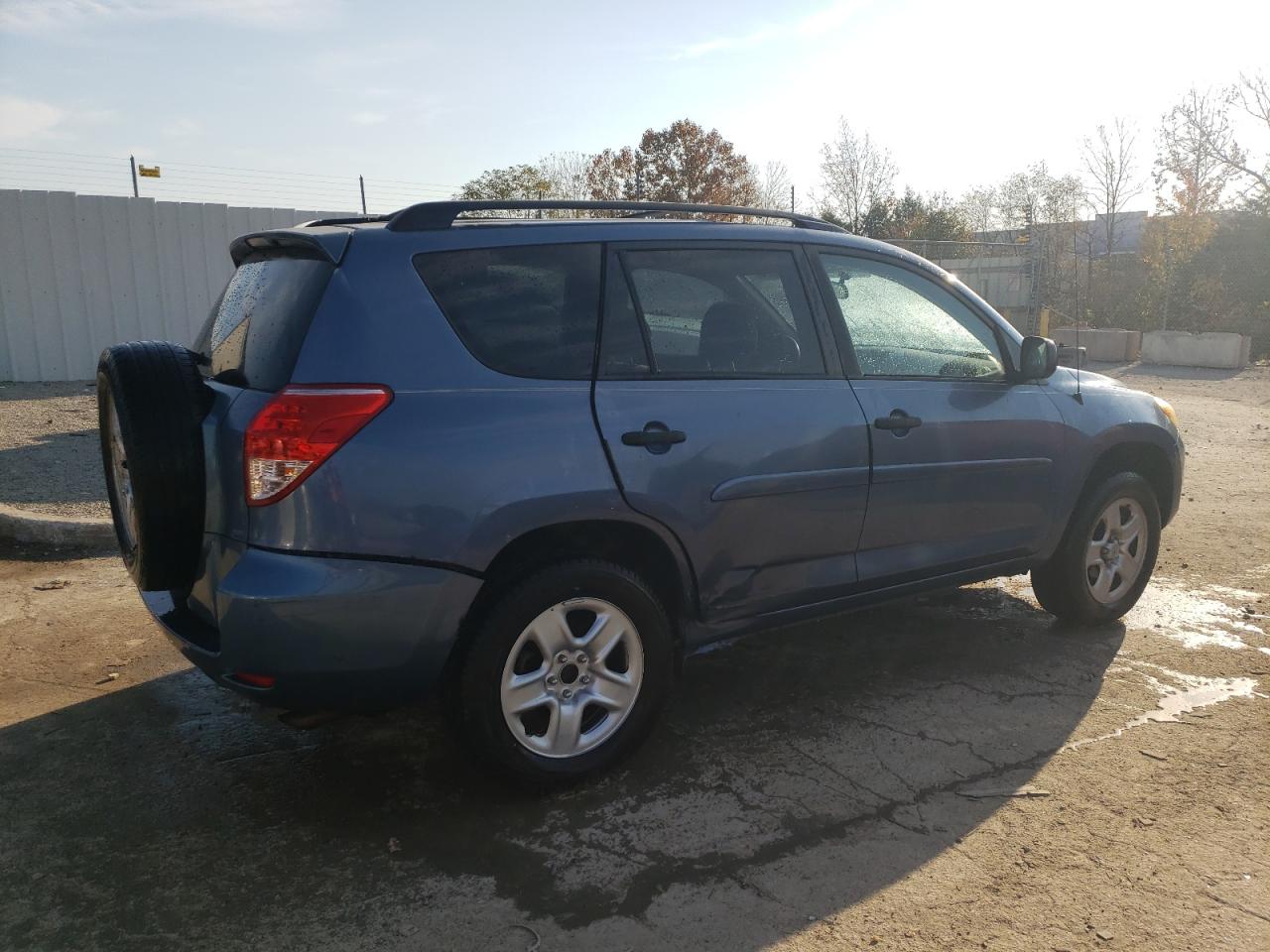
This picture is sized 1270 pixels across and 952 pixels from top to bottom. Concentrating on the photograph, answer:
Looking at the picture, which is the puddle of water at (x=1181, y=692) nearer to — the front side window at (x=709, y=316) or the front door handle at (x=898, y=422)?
the front door handle at (x=898, y=422)

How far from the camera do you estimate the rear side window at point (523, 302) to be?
3.14 m

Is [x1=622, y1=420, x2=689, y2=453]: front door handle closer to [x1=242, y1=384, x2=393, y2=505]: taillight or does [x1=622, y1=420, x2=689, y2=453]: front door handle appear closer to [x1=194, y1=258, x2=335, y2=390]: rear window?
[x1=242, y1=384, x2=393, y2=505]: taillight

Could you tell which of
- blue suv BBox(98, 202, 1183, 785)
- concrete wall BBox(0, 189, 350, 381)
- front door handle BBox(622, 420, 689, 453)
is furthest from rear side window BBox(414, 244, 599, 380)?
concrete wall BBox(0, 189, 350, 381)

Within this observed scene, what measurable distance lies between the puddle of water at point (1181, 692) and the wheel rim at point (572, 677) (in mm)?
1840

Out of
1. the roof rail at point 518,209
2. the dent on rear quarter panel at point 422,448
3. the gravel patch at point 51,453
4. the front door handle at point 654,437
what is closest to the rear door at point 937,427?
the roof rail at point 518,209

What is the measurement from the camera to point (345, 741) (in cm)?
374

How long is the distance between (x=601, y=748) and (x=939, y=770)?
1.17m

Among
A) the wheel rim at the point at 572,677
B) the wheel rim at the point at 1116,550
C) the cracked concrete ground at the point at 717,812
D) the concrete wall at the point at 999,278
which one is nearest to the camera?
the cracked concrete ground at the point at 717,812

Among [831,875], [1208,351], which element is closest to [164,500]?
[831,875]

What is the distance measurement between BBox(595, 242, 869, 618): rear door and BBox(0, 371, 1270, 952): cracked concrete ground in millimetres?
676

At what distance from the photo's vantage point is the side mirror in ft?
14.7

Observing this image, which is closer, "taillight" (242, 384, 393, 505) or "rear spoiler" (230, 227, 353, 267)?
"taillight" (242, 384, 393, 505)

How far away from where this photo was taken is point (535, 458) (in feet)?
10.1

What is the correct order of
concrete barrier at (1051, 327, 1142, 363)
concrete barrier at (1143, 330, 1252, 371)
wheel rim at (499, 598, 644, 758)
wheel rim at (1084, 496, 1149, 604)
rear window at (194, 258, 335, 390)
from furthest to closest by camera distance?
concrete barrier at (1051, 327, 1142, 363)
concrete barrier at (1143, 330, 1252, 371)
wheel rim at (1084, 496, 1149, 604)
wheel rim at (499, 598, 644, 758)
rear window at (194, 258, 335, 390)
